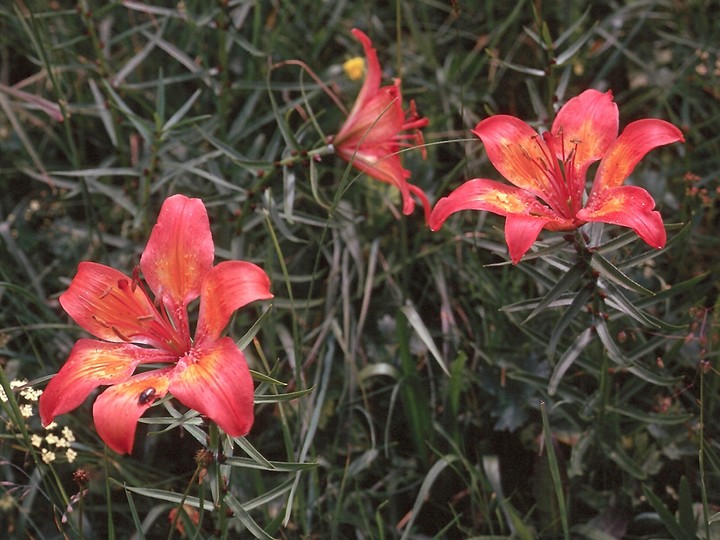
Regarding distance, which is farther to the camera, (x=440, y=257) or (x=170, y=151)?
(x=170, y=151)

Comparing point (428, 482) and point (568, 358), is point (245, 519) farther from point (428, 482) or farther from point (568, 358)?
point (568, 358)

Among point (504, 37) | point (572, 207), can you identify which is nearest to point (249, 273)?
point (572, 207)

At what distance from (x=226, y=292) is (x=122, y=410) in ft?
0.89

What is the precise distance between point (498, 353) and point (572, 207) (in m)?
0.57

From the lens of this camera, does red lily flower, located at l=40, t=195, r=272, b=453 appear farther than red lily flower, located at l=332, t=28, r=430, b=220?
No

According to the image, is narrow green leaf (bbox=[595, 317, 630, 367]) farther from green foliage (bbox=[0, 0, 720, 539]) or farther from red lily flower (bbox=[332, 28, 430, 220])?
red lily flower (bbox=[332, 28, 430, 220])

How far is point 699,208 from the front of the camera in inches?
89.2

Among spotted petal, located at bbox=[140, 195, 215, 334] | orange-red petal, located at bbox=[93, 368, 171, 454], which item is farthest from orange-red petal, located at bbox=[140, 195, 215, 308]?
orange-red petal, located at bbox=[93, 368, 171, 454]

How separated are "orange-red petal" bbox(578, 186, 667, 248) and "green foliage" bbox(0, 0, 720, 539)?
0.26 feet

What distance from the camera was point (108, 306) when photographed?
171cm

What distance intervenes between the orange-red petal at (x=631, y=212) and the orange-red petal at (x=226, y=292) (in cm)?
61

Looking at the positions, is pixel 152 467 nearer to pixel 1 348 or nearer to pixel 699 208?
pixel 1 348

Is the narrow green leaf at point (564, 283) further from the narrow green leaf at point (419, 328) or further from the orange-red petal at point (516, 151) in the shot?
the narrow green leaf at point (419, 328)

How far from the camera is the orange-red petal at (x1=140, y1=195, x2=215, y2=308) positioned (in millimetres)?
1632
